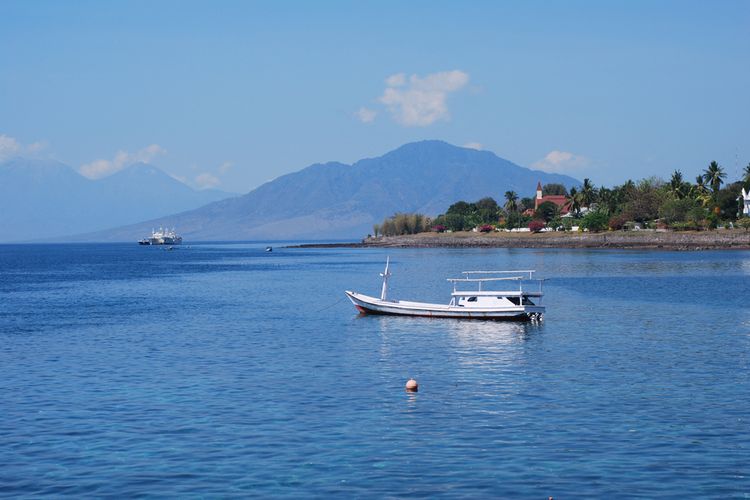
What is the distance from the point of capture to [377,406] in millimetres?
35750

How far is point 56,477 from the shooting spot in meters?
26.8

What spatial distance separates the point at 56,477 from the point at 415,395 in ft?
52.5

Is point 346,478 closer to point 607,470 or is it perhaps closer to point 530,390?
point 607,470

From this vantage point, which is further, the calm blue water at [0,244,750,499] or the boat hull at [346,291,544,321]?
the boat hull at [346,291,544,321]

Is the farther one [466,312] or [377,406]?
[466,312]

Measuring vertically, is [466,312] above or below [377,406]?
above

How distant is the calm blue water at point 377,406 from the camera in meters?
26.3

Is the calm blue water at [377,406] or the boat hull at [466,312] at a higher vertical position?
the boat hull at [466,312]

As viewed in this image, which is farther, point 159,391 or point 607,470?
point 159,391

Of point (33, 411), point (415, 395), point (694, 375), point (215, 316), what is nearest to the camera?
point (33, 411)

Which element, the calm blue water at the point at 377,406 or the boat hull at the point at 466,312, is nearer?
the calm blue water at the point at 377,406

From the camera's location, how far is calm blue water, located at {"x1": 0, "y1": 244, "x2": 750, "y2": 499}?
26281 mm

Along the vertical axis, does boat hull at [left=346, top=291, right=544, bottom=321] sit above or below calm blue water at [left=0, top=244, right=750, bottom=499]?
above

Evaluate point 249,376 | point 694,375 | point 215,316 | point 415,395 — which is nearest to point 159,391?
point 249,376
